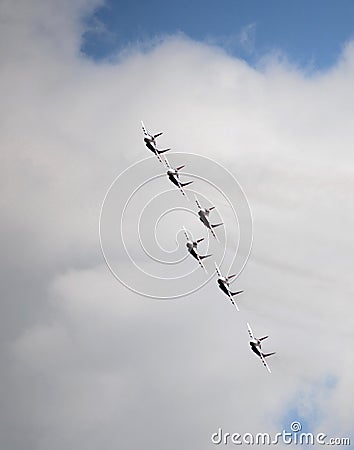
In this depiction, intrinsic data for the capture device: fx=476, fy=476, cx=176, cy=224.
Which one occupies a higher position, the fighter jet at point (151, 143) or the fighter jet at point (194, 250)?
the fighter jet at point (151, 143)

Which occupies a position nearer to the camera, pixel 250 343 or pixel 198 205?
pixel 198 205

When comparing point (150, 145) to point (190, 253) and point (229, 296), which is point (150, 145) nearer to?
point (190, 253)

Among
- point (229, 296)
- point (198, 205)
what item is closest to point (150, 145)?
point (198, 205)

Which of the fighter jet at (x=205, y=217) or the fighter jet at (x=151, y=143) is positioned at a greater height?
the fighter jet at (x=151, y=143)

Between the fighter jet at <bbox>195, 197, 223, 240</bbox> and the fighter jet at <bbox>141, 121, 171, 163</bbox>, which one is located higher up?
the fighter jet at <bbox>141, 121, 171, 163</bbox>

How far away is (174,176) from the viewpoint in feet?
323

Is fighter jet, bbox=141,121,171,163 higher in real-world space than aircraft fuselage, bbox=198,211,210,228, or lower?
higher

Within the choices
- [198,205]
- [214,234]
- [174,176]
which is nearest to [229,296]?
[214,234]

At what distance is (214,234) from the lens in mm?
98562

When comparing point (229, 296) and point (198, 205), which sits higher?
point (198, 205)

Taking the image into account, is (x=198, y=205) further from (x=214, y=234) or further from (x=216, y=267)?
(x=216, y=267)

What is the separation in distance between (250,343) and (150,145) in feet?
154

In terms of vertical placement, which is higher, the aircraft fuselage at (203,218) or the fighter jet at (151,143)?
the fighter jet at (151,143)

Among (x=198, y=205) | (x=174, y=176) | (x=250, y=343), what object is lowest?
(x=250, y=343)
